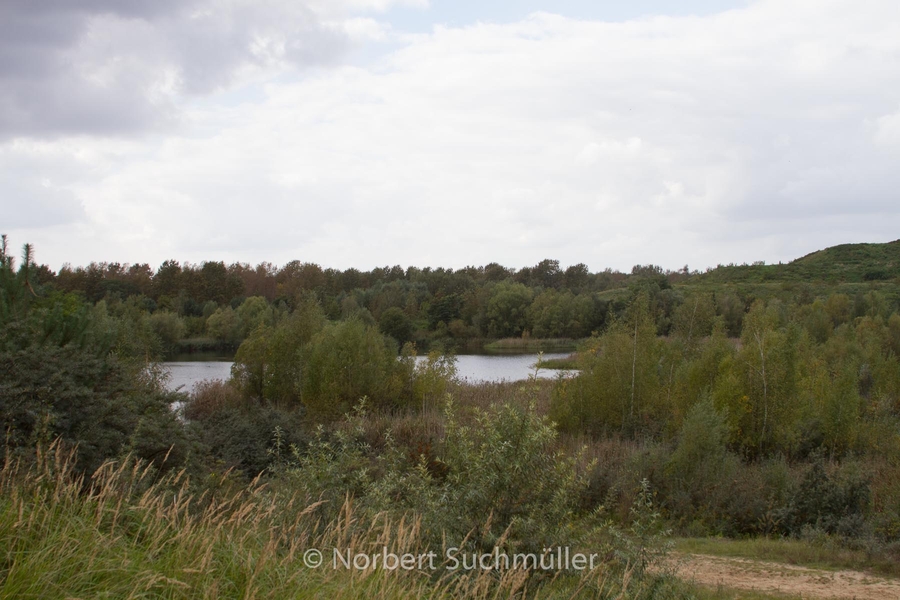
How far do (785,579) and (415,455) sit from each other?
10092 millimetres

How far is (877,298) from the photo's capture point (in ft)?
180

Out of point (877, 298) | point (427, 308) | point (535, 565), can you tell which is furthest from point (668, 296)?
point (535, 565)

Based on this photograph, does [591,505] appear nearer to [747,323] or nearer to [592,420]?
[592,420]

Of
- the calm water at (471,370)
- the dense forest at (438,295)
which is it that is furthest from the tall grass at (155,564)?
the dense forest at (438,295)

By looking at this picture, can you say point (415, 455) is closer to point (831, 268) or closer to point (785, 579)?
point (785, 579)

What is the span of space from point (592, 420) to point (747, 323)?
20.0 ft

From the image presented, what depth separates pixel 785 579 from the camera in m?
10.4

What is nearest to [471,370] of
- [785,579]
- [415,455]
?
[415,455]

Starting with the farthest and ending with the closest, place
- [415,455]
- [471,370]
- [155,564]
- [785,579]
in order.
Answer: [471,370] < [415,455] < [785,579] < [155,564]

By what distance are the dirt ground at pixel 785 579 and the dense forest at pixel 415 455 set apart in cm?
108

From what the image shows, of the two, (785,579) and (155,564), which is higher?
(155,564)

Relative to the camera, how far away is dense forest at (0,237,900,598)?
4953 mm

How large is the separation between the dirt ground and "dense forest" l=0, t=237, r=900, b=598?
1.08m

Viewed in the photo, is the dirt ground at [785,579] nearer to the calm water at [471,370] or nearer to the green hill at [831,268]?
the calm water at [471,370]
